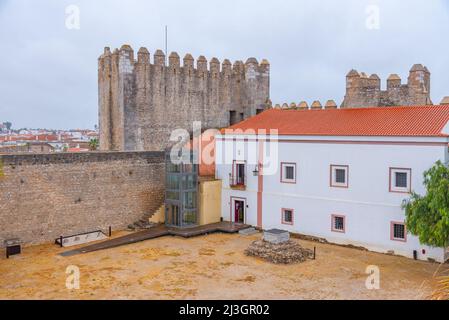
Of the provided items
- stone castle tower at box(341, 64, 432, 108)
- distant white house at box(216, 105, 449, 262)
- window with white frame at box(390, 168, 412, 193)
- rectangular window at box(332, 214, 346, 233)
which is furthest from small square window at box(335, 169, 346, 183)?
stone castle tower at box(341, 64, 432, 108)

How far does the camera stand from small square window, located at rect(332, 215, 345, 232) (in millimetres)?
23652

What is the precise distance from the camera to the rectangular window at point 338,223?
77.4ft

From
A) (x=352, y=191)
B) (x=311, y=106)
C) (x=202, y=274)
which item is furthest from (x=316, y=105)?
(x=202, y=274)

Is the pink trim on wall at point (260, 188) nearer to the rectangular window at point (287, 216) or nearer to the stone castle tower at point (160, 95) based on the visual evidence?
the rectangular window at point (287, 216)

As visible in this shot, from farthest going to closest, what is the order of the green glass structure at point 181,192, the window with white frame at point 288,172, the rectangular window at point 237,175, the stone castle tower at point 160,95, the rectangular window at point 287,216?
the stone castle tower at point 160,95 → the rectangular window at point 237,175 → the green glass structure at point 181,192 → the rectangular window at point 287,216 → the window with white frame at point 288,172

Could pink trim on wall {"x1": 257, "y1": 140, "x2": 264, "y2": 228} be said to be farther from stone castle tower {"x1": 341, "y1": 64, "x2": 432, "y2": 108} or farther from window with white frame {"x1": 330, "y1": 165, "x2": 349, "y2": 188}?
stone castle tower {"x1": 341, "y1": 64, "x2": 432, "y2": 108}

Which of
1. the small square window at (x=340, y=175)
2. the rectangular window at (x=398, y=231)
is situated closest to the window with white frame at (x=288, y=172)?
the small square window at (x=340, y=175)

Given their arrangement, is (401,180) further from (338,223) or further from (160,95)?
(160,95)

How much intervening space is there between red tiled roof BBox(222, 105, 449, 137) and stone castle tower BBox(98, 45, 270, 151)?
18.1ft

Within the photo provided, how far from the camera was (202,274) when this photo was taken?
62.3 ft

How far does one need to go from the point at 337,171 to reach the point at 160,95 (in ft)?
45.8

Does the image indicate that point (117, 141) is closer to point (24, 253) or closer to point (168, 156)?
point (168, 156)

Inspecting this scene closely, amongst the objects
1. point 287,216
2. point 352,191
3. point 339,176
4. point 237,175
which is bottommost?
point 287,216

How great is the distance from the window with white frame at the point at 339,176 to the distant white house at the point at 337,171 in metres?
0.04
